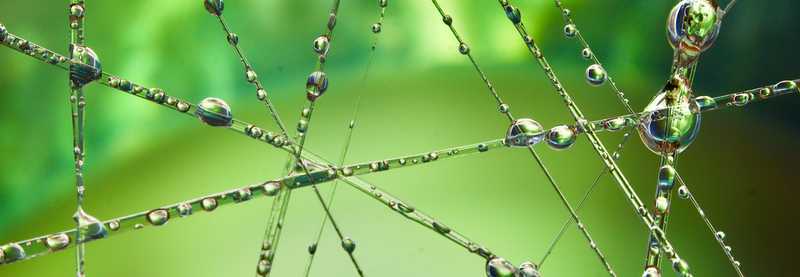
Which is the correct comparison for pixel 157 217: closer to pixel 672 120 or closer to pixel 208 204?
pixel 208 204

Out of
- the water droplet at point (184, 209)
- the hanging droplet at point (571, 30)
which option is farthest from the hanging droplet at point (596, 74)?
the water droplet at point (184, 209)

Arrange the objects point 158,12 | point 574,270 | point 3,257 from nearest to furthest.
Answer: point 3,257, point 574,270, point 158,12

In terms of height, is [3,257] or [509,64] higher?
[509,64]

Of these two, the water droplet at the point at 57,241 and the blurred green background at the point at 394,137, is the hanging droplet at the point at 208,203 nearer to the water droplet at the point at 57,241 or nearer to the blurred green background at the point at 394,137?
the water droplet at the point at 57,241

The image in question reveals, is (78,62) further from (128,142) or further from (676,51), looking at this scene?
(128,142)

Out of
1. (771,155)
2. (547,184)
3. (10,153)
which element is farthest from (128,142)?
(771,155)

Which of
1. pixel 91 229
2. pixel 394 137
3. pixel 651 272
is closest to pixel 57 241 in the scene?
pixel 91 229
